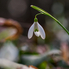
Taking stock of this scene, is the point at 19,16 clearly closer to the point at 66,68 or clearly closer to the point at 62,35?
the point at 62,35

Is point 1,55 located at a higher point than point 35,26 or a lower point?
higher

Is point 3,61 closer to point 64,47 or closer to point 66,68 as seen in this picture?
point 66,68

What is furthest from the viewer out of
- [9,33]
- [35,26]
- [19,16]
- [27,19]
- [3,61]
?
[19,16]

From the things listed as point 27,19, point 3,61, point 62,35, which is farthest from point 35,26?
point 27,19

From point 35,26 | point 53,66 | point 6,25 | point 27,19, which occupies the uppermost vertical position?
point 27,19

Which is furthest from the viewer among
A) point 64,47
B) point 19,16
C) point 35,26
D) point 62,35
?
point 19,16

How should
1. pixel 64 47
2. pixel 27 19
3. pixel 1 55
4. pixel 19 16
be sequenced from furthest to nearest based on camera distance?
1. pixel 19 16
2. pixel 27 19
3. pixel 64 47
4. pixel 1 55

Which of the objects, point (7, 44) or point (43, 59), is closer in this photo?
point (43, 59)

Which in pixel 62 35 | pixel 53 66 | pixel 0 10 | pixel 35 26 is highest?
pixel 0 10

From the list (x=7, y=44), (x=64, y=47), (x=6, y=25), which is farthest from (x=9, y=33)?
(x=64, y=47)
